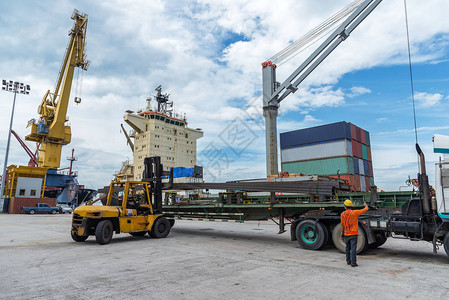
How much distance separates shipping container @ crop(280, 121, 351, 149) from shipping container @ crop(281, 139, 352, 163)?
612 millimetres

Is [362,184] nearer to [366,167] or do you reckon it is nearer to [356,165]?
[356,165]

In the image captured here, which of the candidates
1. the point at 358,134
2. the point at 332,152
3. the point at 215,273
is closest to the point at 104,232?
the point at 215,273

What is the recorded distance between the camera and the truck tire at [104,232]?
9.99 meters

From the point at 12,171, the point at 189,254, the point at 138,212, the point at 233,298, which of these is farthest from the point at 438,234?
the point at 12,171

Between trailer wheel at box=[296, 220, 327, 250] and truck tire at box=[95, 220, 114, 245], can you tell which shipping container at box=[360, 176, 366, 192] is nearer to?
trailer wheel at box=[296, 220, 327, 250]

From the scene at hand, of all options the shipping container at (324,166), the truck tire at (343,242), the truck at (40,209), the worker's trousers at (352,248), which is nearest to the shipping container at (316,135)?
the shipping container at (324,166)

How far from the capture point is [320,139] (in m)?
37.8

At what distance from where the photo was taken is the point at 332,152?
36219 mm

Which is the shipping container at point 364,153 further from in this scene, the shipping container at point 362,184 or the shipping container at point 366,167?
the shipping container at point 362,184

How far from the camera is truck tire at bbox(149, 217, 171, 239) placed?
38.6 ft

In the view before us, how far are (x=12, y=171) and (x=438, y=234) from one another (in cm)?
4598

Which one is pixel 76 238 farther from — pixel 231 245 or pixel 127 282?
pixel 127 282

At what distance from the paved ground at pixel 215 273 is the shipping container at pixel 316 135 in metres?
28.2

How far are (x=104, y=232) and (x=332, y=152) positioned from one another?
31.3 m
